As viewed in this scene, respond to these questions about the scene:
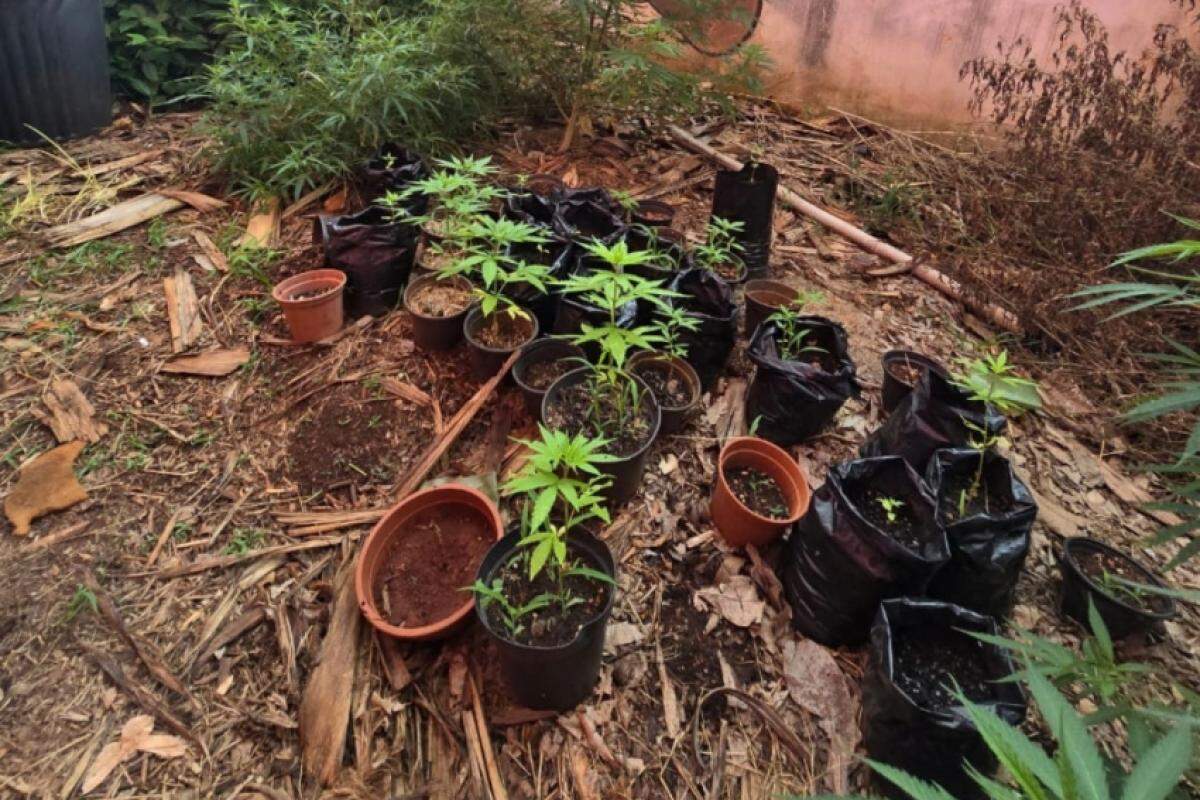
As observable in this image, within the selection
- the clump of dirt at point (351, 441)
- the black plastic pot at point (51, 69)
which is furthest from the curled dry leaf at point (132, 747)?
the black plastic pot at point (51, 69)

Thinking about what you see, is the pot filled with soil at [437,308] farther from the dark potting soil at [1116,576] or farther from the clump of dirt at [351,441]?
the dark potting soil at [1116,576]

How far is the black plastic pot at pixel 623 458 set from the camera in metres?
2.18

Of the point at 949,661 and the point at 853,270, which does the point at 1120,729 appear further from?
the point at 853,270

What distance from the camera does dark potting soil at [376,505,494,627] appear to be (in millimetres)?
1965

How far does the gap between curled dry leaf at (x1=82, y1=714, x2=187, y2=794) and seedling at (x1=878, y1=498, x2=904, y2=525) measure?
7.30 feet

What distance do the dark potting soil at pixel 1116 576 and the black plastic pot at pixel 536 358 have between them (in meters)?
2.06

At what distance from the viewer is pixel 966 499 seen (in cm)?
215

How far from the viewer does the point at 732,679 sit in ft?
6.33

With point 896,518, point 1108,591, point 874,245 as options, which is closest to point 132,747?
point 896,518

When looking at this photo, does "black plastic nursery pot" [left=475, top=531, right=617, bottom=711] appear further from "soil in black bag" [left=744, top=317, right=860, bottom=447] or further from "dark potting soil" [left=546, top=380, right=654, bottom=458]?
"soil in black bag" [left=744, top=317, right=860, bottom=447]

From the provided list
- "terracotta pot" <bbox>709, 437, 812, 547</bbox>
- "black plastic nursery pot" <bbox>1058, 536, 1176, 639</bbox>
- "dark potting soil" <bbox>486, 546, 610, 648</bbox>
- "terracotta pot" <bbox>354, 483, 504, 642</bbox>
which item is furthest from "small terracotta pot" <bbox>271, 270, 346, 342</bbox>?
"black plastic nursery pot" <bbox>1058, 536, 1176, 639</bbox>

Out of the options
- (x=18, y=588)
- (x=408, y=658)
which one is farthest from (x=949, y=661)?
(x=18, y=588)

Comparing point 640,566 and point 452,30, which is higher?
point 452,30

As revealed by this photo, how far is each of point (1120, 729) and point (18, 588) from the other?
3.57 m
